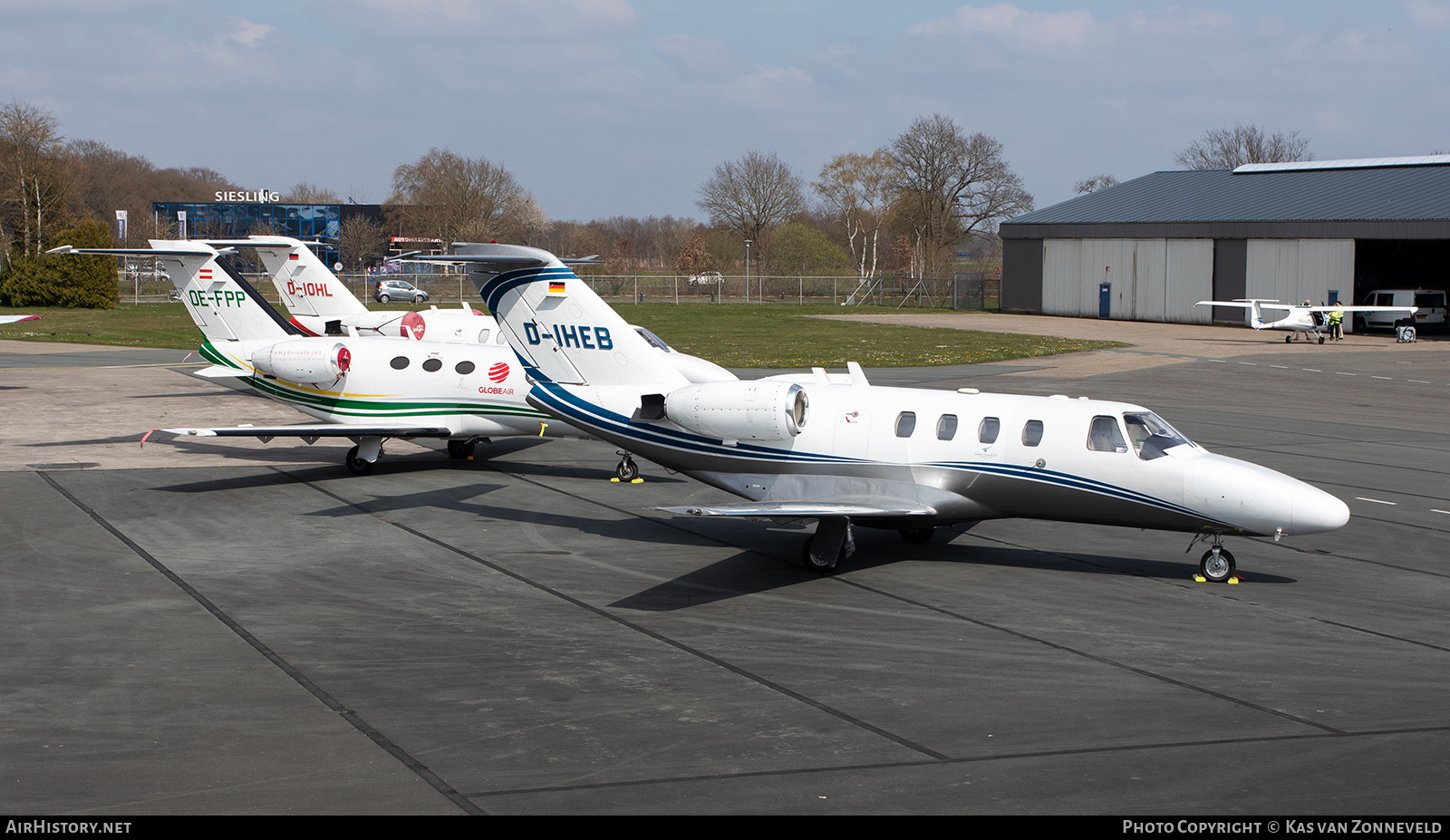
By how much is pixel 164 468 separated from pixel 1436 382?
3920 centimetres

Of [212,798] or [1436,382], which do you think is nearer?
[212,798]

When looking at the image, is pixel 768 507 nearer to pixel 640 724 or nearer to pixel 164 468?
pixel 640 724

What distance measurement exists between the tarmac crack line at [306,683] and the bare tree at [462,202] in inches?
3655

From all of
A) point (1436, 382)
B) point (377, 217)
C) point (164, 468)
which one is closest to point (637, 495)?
point (164, 468)

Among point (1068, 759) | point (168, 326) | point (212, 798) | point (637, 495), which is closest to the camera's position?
point (212, 798)

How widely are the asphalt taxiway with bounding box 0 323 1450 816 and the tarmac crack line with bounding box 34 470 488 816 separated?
0.14 feet

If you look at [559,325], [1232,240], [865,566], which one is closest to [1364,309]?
[1232,240]

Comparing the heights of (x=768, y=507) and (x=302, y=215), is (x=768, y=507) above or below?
below

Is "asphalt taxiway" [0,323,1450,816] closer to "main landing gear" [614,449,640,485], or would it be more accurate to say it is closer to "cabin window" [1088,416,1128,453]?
"main landing gear" [614,449,640,485]

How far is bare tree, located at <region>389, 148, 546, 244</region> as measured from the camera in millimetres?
111375

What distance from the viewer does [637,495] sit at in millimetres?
21812

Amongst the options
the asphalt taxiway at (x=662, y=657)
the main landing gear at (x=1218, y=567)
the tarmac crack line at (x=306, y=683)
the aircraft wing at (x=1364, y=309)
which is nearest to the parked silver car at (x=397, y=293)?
the aircraft wing at (x=1364, y=309)

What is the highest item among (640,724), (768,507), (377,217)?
(377,217)

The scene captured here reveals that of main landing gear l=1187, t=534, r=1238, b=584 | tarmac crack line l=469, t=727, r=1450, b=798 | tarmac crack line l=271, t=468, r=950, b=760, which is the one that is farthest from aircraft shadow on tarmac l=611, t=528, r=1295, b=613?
tarmac crack line l=469, t=727, r=1450, b=798
